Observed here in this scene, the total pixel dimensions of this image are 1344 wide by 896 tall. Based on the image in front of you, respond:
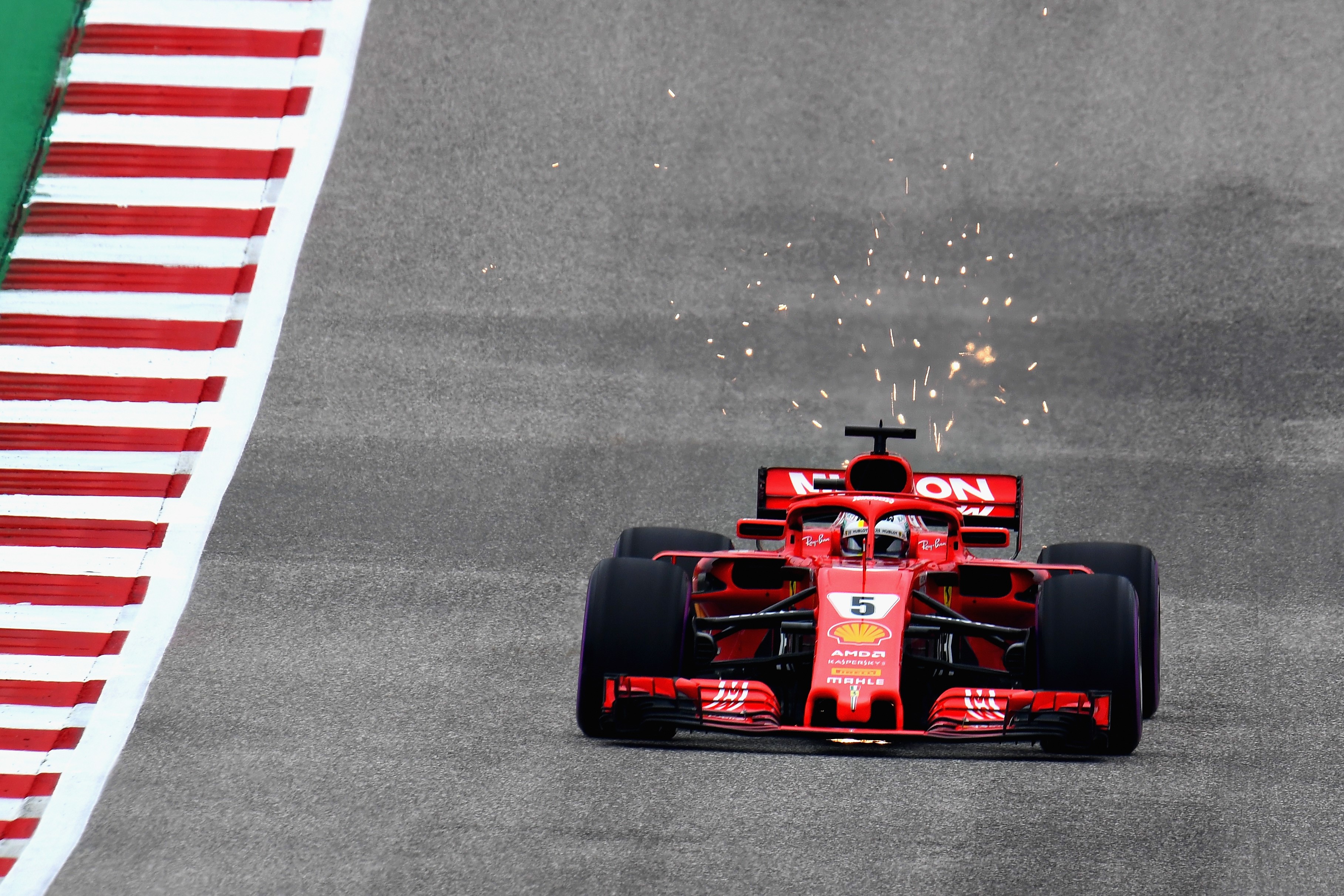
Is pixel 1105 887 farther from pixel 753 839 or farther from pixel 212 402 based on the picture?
pixel 212 402

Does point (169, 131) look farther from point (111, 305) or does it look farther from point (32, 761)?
point (32, 761)

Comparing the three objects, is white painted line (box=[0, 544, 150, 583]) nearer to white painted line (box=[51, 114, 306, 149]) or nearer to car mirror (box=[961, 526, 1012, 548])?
white painted line (box=[51, 114, 306, 149])

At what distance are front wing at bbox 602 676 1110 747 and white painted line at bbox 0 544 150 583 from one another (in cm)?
421

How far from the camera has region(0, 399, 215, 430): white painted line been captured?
441 inches

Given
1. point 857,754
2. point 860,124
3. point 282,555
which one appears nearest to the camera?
point 857,754

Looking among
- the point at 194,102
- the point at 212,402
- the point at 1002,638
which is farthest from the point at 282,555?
the point at 1002,638

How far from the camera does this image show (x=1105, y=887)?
7.42m

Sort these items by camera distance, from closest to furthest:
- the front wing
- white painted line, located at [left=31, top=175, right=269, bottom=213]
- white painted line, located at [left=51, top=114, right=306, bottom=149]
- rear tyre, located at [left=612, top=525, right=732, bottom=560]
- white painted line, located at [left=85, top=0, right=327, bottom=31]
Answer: the front wing
rear tyre, located at [left=612, top=525, right=732, bottom=560]
white painted line, located at [left=31, top=175, right=269, bottom=213]
white painted line, located at [left=51, top=114, right=306, bottom=149]
white painted line, located at [left=85, top=0, right=327, bottom=31]

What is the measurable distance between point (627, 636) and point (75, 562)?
14.5 ft

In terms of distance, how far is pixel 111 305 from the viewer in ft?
39.7

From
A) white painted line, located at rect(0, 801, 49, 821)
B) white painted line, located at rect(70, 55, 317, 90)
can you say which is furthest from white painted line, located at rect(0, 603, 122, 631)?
white painted line, located at rect(70, 55, 317, 90)

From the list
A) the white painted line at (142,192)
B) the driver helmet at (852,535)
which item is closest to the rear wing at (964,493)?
the driver helmet at (852,535)

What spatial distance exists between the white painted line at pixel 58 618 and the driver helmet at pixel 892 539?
181 inches

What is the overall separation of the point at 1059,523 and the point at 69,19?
29.5 ft
